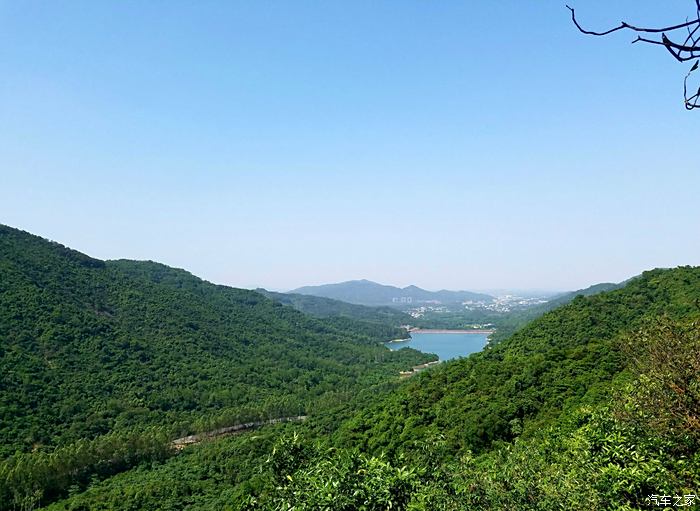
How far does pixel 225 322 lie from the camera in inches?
3494

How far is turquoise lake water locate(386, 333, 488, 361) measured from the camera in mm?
112700

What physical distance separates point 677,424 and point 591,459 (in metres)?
1.60

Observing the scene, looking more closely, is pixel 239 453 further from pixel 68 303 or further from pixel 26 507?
pixel 68 303

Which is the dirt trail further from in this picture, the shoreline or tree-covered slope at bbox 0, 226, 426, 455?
the shoreline

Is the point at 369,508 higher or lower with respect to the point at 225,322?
higher

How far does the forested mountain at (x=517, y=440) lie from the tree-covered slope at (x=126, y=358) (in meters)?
11.6

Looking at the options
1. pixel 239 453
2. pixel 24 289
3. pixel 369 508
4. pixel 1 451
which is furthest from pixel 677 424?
pixel 24 289

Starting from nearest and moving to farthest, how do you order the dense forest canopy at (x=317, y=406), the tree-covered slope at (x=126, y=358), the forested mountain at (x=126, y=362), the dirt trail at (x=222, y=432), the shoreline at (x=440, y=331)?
the dense forest canopy at (x=317, y=406) < the forested mountain at (x=126, y=362) < the tree-covered slope at (x=126, y=358) < the dirt trail at (x=222, y=432) < the shoreline at (x=440, y=331)

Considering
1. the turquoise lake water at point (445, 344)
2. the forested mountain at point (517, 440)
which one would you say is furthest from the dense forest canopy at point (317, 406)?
the turquoise lake water at point (445, 344)

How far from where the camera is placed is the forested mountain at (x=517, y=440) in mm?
5941

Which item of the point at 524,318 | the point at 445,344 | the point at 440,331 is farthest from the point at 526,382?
the point at 440,331

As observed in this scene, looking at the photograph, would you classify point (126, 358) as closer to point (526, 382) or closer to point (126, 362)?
→ point (126, 362)

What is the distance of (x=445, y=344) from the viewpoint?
13112 centimetres

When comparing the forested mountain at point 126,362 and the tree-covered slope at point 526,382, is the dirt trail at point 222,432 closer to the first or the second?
the forested mountain at point 126,362
